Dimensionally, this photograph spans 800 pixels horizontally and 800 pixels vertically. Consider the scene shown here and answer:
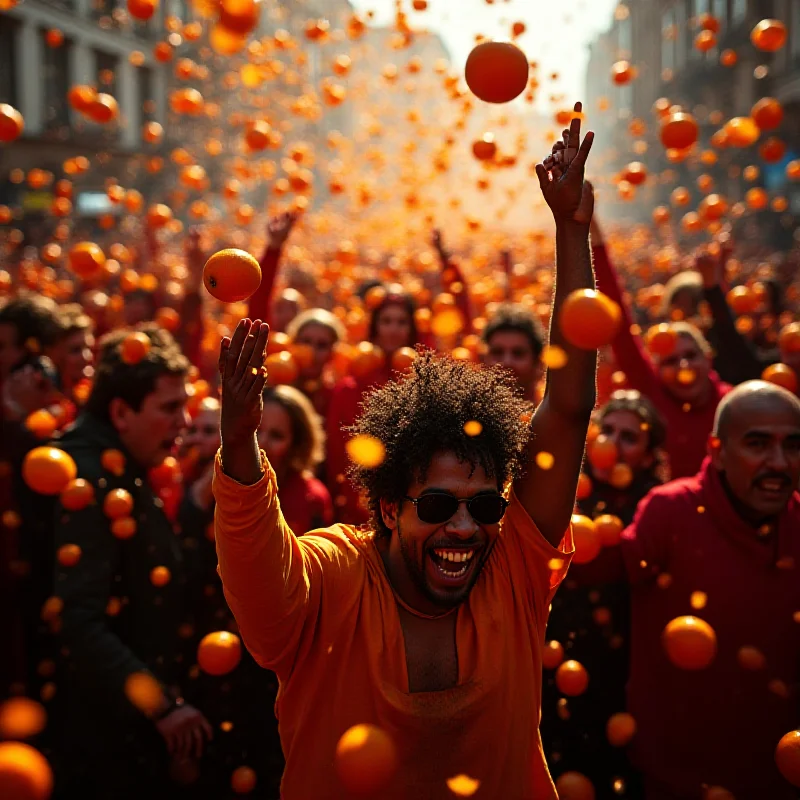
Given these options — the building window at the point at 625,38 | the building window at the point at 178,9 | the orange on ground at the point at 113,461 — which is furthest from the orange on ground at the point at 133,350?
the building window at the point at 625,38

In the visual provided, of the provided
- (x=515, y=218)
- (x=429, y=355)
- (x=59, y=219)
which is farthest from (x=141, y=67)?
(x=515, y=218)

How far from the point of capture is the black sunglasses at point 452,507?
7.10ft

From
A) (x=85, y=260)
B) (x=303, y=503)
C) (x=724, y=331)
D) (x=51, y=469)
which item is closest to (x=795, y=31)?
(x=724, y=331)

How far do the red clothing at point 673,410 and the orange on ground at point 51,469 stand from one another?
110 inches

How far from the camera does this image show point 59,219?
2450cm

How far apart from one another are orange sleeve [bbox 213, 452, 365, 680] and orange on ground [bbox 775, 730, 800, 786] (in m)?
1.45

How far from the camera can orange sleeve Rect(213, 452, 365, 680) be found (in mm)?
1885

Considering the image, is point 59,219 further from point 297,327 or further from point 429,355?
point 429,355

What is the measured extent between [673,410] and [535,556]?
2637mm

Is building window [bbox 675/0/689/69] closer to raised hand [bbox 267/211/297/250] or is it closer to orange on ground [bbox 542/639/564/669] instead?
raised hand [bbox 267/211/297/250]

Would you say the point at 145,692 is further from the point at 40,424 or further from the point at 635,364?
the point at 635,364

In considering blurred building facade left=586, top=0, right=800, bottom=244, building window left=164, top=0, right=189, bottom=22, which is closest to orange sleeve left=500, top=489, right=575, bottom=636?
blurred building facade left=586, top=0, right=800, bottom=244

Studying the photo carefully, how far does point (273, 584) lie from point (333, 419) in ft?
10.7

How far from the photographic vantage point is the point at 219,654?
10.8 feet
